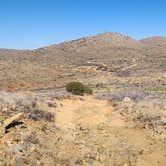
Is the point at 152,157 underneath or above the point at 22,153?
underneath

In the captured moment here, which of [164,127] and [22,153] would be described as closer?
[22,153]

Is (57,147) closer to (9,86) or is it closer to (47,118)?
(47,118)

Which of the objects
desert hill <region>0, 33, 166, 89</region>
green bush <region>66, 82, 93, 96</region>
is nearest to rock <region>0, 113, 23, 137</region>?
green bush <region>66, 82, 93, 96</region>

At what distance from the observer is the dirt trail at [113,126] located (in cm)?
984

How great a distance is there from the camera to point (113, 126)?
1348cm

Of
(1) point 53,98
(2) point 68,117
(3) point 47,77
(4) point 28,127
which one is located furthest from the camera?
(3) point 47,77

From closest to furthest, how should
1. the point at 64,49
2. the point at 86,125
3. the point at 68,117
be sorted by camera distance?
the point at 86,125
the point at 68,117
the point at 64,49

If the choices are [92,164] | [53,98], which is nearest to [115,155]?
[92,164]

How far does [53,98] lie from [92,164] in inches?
446

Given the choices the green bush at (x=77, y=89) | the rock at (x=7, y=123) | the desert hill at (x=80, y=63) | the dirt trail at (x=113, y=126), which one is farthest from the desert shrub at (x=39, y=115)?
the desert hill at (x=80, y=63)

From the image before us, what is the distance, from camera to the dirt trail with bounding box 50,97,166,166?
387 inches

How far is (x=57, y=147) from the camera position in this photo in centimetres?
1010

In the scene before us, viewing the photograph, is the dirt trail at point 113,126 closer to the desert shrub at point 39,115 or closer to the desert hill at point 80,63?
the desert shrub at point 39,115

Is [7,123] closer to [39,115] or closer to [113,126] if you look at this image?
[39,115]
